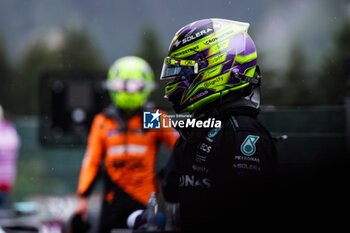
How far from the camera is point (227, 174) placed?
1310 millimetres

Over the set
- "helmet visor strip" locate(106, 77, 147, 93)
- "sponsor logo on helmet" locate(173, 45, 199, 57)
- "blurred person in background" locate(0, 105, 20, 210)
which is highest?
"sponsor logo on helmet" locate(173, 45, 199, 57)

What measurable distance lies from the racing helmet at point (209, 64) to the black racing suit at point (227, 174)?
0.23 feet

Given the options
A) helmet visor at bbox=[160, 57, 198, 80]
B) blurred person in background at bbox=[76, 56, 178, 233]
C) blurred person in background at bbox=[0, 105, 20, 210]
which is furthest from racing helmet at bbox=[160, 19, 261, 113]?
blurred person in background at bbox=[0, 105, 20, 210]

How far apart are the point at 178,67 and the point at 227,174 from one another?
366 millimetres

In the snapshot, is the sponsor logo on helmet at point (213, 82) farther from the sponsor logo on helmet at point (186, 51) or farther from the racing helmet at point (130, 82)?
the racing helmet at point (130, 82)

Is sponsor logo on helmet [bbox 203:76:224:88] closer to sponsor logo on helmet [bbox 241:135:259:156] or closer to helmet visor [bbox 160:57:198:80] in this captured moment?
helmet visor [bbox 160:57:198:80]

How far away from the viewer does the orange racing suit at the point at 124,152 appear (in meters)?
1.58

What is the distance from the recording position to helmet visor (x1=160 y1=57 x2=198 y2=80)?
1394 mm

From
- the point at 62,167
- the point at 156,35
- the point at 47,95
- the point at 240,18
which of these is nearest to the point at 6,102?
the point at 62,167

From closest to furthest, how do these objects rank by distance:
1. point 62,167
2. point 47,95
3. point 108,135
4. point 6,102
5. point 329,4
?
point 329,4 < point 108,135 < point 47,95 < point 62,167 < point 6,102

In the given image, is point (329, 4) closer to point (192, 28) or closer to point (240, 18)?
point (240, 18)

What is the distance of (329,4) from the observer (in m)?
1.51

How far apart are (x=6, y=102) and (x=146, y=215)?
229cm

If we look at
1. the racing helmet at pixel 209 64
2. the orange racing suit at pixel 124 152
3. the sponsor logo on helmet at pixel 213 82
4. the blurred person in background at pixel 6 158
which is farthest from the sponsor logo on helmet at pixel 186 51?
the blurred person in background at pixel 6 158
